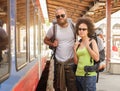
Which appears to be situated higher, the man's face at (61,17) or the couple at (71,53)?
the man's face at (61,17)

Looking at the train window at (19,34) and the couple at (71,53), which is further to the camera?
the couple at (71,53)

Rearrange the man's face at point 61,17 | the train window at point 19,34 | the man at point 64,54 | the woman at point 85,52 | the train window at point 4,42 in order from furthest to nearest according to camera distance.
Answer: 1. the man at point 64,54
2. the man's face at point 61,17
3. the woman at point 85,52
4. the train window at point 19,34
5. the train window at point 4,42

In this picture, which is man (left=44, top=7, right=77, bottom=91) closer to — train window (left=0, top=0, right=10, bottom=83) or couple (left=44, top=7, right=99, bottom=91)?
couple (left=44, top=7, right=99, bottom=91)

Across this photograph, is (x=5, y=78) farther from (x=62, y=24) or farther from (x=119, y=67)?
(x=119, y=67)

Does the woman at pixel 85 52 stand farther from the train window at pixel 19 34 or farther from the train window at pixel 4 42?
the train window at pixel 4 42

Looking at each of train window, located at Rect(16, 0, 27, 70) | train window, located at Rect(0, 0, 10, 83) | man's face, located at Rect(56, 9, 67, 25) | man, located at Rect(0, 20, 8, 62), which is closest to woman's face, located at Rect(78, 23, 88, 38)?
man's face, located at Rect(56, 9, 67, 25)

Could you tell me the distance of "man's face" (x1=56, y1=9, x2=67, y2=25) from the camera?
4668 mm

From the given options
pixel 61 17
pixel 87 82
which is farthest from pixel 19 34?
pixel 87 82

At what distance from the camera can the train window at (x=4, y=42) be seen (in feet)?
9.44

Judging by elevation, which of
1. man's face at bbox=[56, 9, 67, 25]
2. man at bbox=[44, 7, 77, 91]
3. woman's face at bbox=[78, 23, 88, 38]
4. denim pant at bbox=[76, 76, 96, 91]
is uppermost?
man's face at bbox=[56, 9, 67, 25]

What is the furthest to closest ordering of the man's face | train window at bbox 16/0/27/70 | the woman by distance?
the man's face < the woman < train window at bbox 16/0/27/70

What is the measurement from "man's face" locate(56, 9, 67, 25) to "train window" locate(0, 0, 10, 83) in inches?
62.7

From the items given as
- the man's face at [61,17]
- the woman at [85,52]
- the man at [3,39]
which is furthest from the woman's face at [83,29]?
the man at [3,39]

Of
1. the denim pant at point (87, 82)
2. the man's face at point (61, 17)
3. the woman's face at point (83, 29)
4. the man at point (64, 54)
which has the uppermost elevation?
the man's face at point (61, 17)
